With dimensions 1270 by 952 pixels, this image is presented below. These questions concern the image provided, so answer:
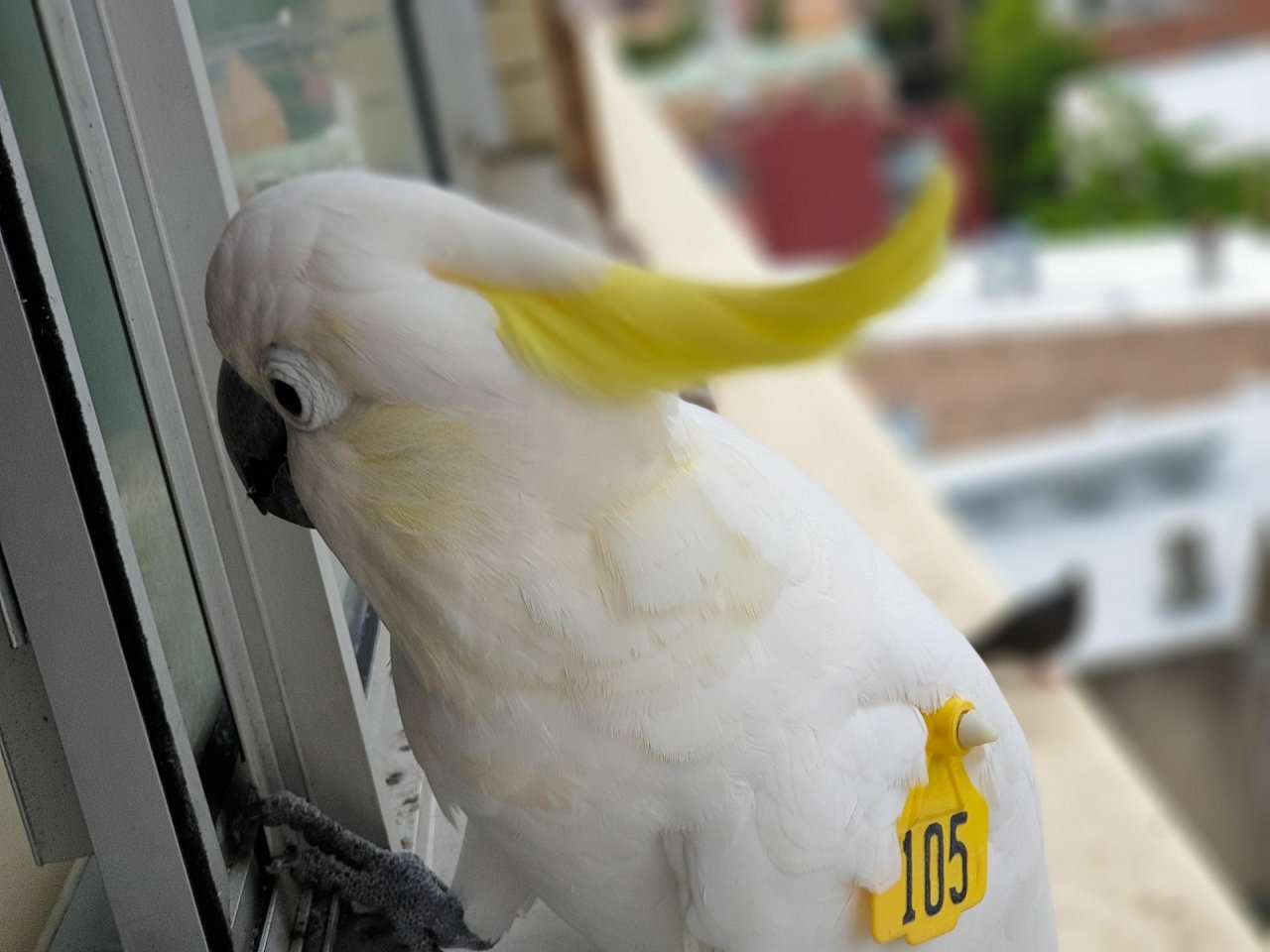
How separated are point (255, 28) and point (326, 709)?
2.26 ft

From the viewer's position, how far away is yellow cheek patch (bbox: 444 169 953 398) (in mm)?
623

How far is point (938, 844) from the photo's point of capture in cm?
85

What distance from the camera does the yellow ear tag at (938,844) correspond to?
0.84 m

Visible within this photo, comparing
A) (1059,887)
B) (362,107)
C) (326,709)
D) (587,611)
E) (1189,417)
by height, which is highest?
(362,107)

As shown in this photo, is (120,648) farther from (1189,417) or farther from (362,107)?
(1189,417)

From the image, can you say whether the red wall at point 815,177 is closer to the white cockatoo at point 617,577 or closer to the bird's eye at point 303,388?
the white cockatoo at point 617,577

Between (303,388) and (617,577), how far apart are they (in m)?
0.20

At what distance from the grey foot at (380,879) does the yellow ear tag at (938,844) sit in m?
0.34

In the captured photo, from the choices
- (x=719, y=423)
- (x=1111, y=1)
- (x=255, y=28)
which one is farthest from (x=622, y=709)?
(x=1111, y=1)

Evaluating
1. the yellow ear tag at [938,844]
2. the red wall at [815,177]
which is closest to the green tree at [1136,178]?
the red wall at [815,177]

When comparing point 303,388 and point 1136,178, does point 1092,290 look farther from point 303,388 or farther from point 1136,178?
point 303,388

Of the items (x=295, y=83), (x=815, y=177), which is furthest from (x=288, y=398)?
(x=815, y=177)

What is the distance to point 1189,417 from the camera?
10.6 meters

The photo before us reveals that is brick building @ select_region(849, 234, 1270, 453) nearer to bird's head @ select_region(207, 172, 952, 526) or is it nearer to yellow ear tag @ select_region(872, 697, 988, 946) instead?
yellow ear tag @ select_region(872, 697, 988, 946)
